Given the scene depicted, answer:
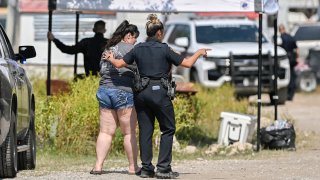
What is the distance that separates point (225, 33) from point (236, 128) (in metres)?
9.08

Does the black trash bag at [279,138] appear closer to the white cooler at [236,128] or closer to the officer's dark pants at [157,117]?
the white cooler at [236,128]

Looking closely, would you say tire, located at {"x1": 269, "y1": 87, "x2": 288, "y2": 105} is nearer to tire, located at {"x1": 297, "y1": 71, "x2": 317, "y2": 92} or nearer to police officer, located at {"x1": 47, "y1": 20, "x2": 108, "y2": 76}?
tire, located at {"x1": 297, "y1": 71, "x2": 317, "y2": 92}

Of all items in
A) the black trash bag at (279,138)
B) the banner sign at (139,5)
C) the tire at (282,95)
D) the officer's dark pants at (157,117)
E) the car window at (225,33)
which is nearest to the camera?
the officer's dark pants at (157,117)

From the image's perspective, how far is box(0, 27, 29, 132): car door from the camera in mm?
12579

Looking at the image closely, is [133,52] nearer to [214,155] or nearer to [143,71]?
[143,71]

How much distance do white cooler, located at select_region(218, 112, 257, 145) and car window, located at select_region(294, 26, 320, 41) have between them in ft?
56.3

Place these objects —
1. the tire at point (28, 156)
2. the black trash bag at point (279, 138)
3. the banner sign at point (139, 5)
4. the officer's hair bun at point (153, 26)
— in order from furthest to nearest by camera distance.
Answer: the black trash bag at point (279, 138), the banner sign at point (139, 5), the tire at point (28, 156), the officer's hair bun at point (153, 26)

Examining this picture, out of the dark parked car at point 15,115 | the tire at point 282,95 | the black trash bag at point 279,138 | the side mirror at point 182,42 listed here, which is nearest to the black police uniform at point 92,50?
the black trash bag at point 279,138

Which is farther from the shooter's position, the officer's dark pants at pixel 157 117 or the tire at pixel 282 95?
the tire at pixel 282 95

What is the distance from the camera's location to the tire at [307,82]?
102 feet

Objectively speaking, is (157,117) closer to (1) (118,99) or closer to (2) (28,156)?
(1) (118,99)

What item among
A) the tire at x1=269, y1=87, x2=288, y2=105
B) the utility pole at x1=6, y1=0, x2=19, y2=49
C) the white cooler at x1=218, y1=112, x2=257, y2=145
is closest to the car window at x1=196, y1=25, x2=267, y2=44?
the tire at x1=269, y1=87, x2=288, y2=105

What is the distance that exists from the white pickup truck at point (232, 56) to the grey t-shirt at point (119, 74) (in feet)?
39.2

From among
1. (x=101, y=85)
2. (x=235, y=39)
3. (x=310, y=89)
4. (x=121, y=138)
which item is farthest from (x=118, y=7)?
(x=310, y=89)
